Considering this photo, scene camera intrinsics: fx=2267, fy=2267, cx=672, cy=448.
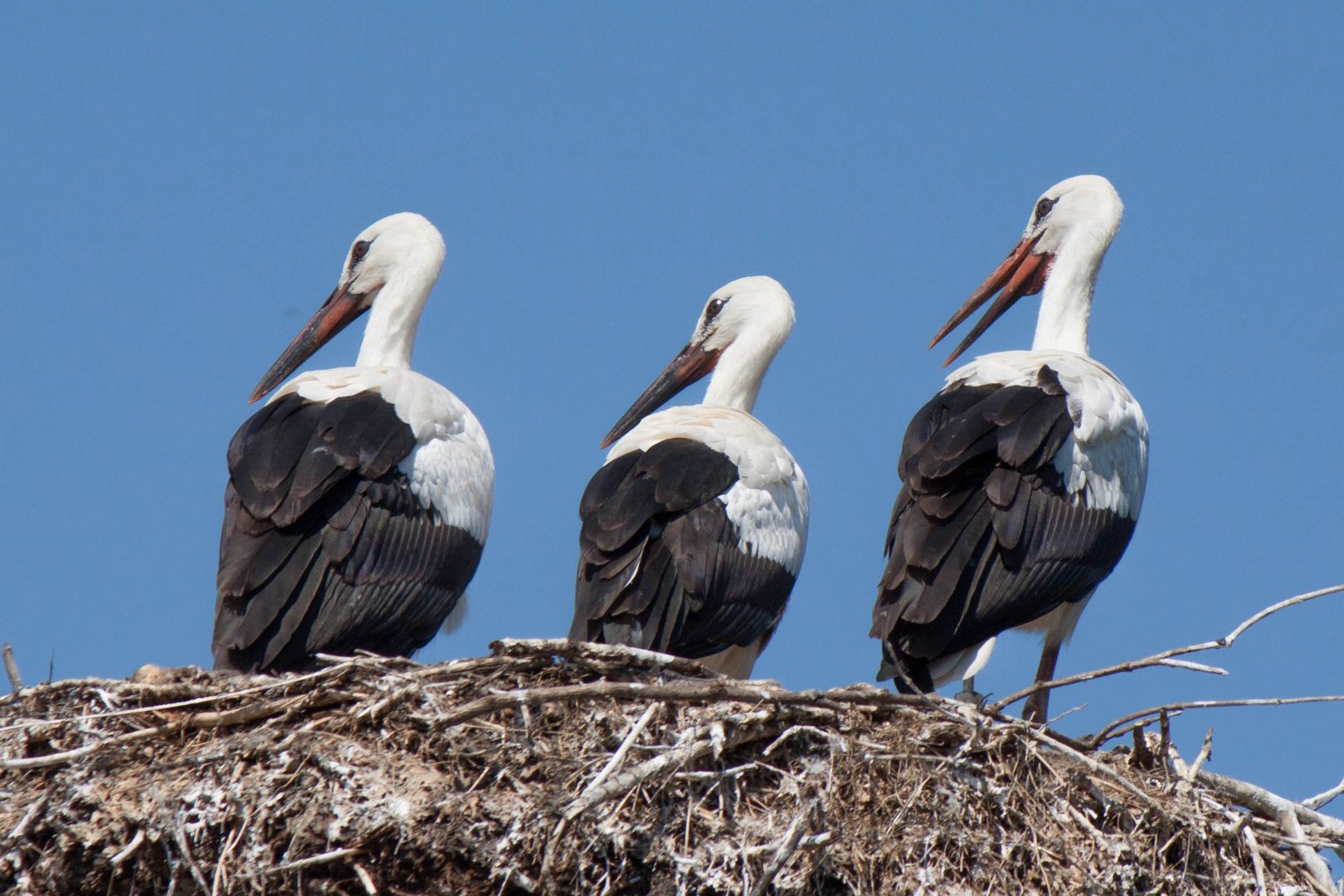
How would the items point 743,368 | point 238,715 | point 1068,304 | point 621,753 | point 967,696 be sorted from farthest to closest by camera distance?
point 743,368 < point 1068,304 < point 967,696 < point 238,715 < point 621,753

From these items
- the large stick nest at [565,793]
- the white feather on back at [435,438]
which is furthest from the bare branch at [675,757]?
the white feather on back at [435,438]

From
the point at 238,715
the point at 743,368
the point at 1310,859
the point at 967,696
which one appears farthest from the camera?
the point at 743,368

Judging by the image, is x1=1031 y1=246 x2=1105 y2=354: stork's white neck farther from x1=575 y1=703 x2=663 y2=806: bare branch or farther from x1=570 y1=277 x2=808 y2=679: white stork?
x1=575 y1=703 x2=663 y2=806: bare branch

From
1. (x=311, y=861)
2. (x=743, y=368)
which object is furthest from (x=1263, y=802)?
(x=743, y=368)

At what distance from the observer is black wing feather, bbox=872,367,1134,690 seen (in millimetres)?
7352

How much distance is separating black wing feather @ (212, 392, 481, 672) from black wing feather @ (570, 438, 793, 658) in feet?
1.88

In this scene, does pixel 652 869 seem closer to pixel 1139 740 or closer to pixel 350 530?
pixel 1139 740

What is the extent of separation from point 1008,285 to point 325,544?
3.61 metres

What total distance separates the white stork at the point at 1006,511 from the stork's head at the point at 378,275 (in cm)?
256

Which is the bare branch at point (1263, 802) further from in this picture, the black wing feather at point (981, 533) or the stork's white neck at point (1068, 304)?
the stork's white neck at point (1068, 304)

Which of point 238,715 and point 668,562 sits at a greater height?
point 668,562

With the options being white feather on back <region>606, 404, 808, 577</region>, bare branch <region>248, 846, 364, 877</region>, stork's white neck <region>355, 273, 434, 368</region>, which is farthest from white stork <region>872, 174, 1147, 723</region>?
stork's white neck <region>355, 273, 434, 368</region>

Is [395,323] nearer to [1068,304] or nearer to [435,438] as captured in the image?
[435,438]

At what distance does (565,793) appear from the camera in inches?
216
